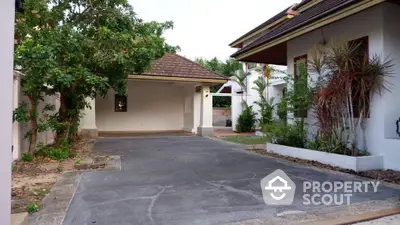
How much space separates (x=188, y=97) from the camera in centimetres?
1880

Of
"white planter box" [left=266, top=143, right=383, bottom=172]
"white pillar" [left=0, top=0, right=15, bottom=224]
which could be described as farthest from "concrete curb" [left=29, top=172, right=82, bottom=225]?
"white planter box" [left=266, top=143, right=383, bottom=172]

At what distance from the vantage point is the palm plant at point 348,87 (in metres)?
6.88

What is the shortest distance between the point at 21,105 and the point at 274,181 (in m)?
6.11

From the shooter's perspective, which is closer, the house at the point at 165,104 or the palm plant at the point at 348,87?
the palm plant at the point at 348,87

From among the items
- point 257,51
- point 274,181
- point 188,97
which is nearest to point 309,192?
point 274,181

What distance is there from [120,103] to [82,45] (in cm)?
1059

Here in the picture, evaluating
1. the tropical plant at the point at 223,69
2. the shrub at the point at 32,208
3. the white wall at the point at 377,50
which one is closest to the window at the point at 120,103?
the tropical plant at the point at 223,69

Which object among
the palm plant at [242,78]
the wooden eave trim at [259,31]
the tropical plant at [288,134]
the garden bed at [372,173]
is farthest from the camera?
the palm plant at [242,78]

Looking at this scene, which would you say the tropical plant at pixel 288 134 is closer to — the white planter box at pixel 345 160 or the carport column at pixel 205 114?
the white planter box at pixel 345 160

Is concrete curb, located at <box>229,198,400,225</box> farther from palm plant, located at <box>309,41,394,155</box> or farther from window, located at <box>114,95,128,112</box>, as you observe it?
window, located at <box>114,95,128,112</box>

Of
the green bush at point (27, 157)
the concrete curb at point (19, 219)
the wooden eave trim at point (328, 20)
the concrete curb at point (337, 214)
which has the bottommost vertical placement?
the concrete curb at point (337, 214)

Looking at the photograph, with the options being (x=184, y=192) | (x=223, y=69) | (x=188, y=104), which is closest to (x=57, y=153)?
(x=184, y=192)

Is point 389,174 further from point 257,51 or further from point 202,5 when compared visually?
point 202,5

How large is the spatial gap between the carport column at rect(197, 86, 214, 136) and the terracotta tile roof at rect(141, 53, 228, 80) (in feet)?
2.63
